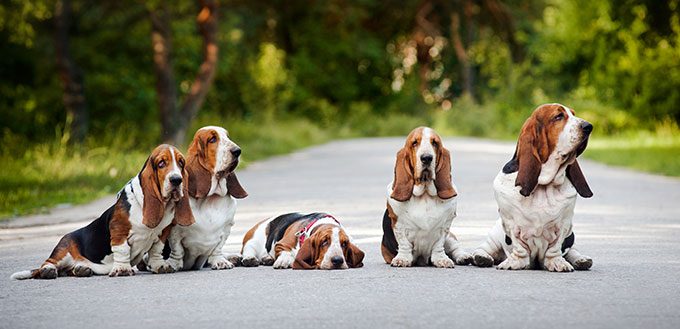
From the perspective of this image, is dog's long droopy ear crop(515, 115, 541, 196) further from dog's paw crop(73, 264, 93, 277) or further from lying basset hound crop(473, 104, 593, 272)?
dog's paw crop(73, 264, 93, 277)

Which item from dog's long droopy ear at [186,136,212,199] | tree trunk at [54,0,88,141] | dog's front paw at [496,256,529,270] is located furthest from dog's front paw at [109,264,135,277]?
tree trunk at [54,0,88,141]

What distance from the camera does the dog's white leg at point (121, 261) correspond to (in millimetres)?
7445

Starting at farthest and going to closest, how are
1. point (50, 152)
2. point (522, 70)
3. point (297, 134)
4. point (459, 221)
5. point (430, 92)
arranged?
1. point (430, 92)
2. point (522, 70)
3. point (297, 134)
4. point (50, 152)
5. point (459, 221)

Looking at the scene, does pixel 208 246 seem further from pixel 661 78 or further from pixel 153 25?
pixel 661 78

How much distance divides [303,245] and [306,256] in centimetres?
10

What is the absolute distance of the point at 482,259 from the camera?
26.0ft

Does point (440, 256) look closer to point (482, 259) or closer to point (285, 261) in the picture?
point (482, 259)

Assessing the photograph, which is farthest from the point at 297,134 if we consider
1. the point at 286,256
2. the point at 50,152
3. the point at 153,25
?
the point at 286,256

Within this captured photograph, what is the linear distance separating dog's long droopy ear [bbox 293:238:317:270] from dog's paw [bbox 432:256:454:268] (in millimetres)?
1040

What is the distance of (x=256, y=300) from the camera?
255 inches

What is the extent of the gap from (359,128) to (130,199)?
194ft

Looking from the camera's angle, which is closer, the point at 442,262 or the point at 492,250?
the point at 442,262

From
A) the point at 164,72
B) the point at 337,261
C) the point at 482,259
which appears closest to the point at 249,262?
the point at 337,261

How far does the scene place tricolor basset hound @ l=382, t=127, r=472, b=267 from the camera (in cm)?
762
